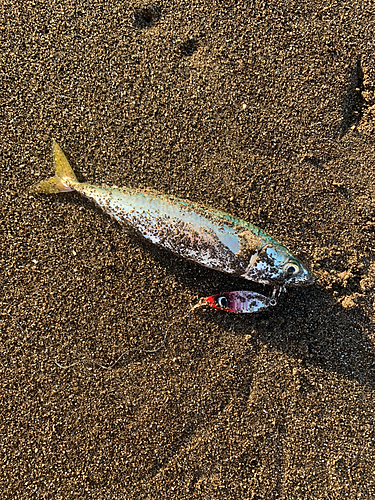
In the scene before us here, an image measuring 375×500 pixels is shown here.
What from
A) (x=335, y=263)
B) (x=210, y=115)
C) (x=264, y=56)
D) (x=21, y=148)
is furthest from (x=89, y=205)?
(x=335, y=263)

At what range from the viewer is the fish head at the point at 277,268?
1.93m

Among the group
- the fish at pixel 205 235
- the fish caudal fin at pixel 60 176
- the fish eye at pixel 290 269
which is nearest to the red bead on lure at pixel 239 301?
the fish at pixel 205 235

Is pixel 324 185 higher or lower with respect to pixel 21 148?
→ higher

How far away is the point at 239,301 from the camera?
80.7 inches

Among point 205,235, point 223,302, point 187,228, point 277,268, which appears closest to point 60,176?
point 187,228

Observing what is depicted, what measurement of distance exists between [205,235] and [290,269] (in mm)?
620

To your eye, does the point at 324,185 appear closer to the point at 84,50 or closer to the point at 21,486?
the point at 84,50

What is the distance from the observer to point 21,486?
6.60 ft

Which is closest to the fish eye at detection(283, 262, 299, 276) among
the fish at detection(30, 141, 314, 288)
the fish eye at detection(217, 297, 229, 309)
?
the fish at detection(30, 141, 314, 288)

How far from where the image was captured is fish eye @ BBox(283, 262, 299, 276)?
1928 millimetres

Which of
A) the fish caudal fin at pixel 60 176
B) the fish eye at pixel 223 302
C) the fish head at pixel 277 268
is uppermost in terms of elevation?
the fish caudal fin at pixel 60 176

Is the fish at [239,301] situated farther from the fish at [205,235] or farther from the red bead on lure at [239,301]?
the fish at [205,235]

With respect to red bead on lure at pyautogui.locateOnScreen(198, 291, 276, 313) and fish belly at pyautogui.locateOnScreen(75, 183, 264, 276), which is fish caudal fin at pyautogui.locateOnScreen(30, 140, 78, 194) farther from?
red bead on lure at pyautogui.locateOnScreen(198, 291, 276, 313)

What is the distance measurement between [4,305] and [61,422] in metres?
0.93
